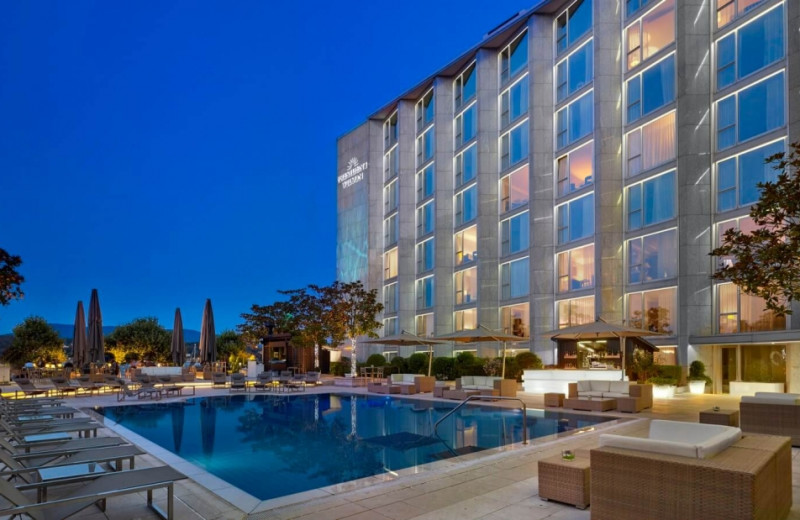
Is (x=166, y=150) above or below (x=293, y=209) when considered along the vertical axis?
above

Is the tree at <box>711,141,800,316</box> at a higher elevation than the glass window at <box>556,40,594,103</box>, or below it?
below

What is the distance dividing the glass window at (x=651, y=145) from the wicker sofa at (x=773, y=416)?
15.4m

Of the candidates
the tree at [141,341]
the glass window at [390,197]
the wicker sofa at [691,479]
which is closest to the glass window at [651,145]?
the wicker sofa at [691,479]

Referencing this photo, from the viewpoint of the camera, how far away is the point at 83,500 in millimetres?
4254

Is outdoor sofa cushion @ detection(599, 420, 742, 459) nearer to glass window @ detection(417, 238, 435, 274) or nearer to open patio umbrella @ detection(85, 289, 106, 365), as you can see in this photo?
open patio umbrella @ detection(85, 289, 106, 365)

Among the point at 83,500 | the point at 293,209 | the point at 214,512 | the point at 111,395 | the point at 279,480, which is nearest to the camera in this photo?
the point at 83,500

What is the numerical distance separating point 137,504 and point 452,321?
96.9 ft

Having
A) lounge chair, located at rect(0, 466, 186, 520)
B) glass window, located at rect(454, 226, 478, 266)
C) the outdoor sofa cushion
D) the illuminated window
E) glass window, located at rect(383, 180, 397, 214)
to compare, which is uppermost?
the illuminated window

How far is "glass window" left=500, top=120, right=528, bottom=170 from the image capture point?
29938mm

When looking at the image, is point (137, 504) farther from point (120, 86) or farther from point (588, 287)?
point (120, 86)

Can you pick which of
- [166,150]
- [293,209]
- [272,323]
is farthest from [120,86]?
[272,323]

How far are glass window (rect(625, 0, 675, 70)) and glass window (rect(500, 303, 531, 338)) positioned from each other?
497 inches

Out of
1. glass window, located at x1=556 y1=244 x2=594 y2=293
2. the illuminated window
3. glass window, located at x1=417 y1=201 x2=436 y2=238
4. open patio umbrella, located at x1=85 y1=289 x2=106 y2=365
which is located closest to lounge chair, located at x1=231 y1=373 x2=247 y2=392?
open patio umbrella, located at x1=85 y1=289 x2=106 y2=365

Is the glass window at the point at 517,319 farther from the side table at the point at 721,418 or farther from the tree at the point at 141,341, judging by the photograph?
the tree at the point at 141,341
